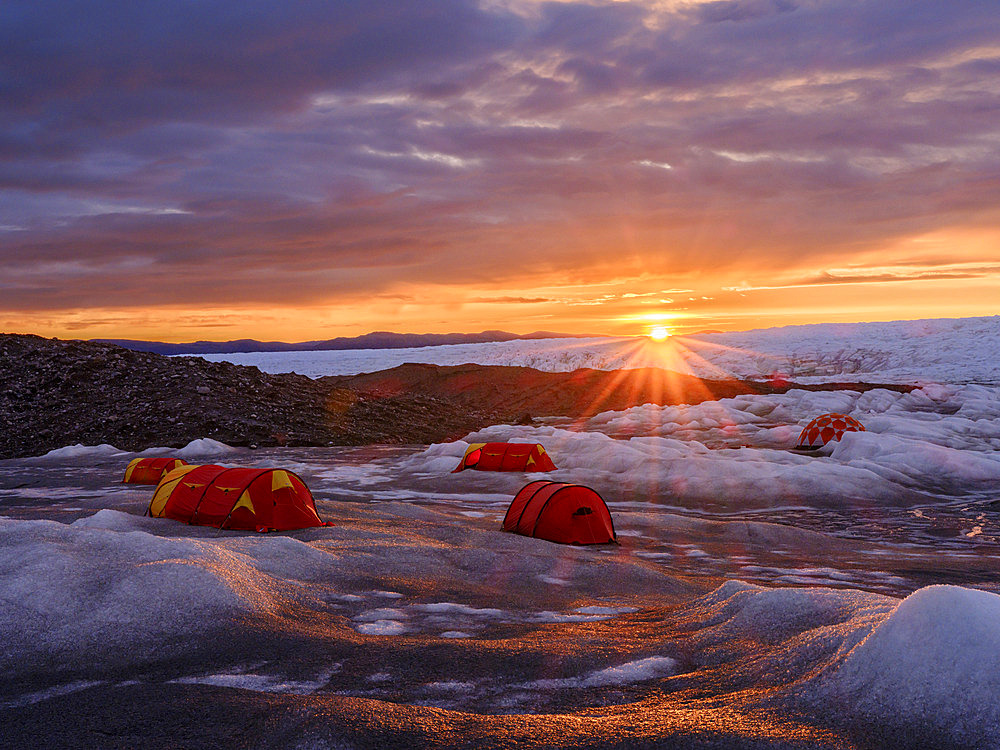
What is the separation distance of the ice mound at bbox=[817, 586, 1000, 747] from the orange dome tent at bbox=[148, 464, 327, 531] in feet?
39.0

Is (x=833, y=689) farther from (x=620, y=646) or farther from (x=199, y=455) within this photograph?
(x=199, y=455)

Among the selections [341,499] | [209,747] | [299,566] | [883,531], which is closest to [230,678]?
[209,747]

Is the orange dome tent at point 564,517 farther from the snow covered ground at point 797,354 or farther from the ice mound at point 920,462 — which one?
the snow covered ground at point 797,354

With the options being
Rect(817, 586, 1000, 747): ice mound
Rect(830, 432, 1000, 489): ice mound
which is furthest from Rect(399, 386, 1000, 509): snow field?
Rect(817, 586, 1000, 747): ice mound

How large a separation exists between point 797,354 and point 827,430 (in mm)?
118869

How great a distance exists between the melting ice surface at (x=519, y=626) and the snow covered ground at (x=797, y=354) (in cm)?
10801

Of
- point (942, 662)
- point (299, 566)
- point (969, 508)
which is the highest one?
point (942, 662)

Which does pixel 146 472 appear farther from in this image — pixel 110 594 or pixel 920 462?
pixel 920 462

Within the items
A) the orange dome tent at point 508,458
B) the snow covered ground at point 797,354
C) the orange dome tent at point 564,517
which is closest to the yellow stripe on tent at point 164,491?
the orange dome tent at point 564,517

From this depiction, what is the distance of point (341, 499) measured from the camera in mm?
21688

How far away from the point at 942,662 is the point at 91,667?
681 cm

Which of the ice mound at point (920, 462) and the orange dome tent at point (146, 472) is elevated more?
the orange dome tent at point (146, 472)

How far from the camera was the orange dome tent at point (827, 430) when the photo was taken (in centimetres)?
3569

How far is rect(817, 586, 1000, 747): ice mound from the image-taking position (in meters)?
4.26
